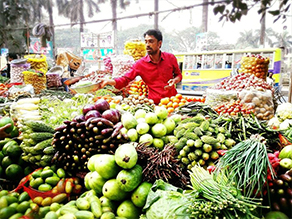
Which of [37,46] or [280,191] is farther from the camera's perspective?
[37,46]

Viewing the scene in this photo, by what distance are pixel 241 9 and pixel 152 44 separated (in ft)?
7.97

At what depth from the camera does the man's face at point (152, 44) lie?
3525mm

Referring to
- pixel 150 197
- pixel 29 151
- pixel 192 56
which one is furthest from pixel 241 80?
pixel 192 56

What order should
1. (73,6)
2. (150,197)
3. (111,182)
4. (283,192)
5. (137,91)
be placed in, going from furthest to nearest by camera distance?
(137,91) → (73,6) → (111,182) → (150,197) → (283,192)

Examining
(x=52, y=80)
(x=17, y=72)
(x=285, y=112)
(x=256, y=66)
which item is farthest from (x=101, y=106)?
(x=17, y=72)

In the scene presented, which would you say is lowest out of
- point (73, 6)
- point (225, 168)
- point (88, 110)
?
point (225, 168)

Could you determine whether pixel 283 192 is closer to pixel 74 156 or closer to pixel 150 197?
pixel 150 197

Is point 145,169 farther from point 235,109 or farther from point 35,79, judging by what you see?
point 35,79

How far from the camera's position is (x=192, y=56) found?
1079 centimetres

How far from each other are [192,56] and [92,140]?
9.93 metres

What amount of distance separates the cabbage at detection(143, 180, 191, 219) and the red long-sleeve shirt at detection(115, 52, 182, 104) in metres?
2.66

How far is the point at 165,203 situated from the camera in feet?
4.00

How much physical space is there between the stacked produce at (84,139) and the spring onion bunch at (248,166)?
79 cm

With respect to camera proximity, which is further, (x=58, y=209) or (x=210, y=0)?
(x=210, y=0)
